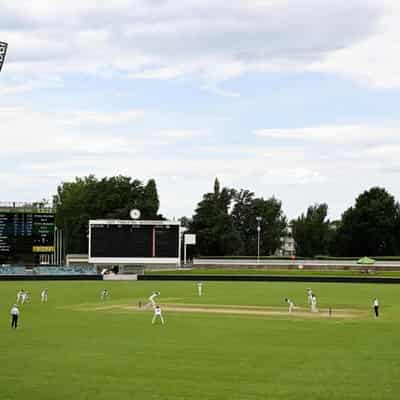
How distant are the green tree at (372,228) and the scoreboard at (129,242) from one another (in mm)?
43759

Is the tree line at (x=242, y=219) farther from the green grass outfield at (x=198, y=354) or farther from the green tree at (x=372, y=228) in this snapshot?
the green grass outfield at (x=198, y=354)

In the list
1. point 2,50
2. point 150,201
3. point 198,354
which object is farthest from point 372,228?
point 2,50

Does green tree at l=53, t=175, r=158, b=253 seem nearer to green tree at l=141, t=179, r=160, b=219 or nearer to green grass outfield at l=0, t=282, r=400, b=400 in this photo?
green tree at l=141, t=179, r=160, b=219

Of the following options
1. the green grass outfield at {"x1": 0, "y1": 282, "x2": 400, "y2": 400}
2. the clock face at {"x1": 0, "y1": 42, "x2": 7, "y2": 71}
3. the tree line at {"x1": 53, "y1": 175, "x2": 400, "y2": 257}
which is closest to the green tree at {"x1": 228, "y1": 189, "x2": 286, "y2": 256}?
the tree line at {"x1": 53, "y1": 175, "x2": 400, "y2": 257}

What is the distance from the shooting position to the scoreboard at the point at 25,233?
283 ft

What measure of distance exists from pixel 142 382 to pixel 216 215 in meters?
118

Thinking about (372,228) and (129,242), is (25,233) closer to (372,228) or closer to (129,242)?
(129,242)

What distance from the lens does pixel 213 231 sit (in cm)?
13612

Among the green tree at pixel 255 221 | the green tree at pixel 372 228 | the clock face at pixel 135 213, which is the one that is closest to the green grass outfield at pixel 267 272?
the clock face at pixel 135 213

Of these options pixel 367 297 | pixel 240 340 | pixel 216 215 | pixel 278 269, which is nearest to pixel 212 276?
pixel 278 269

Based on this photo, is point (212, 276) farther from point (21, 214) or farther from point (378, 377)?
point (378, 377)

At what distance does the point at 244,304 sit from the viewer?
54.8 m

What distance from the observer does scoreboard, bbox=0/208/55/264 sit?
86.2 metres

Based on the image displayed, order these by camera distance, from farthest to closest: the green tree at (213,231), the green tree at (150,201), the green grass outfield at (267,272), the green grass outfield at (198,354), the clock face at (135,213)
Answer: the green tree at (213,231) → the green tree at (150,201) → the clock face at (135,213) → the green grass outfield at (267,272) → the green grass outfield at (198,354)
